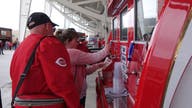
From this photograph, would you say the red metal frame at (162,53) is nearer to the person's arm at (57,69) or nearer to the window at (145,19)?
the window at (145,19)

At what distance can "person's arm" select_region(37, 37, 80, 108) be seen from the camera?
213 centimetres

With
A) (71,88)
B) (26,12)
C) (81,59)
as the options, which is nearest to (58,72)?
(71,88)

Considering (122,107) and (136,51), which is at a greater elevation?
(136,51)

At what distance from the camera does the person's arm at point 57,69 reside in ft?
6.98

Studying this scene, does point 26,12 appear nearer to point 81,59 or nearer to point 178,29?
point 81,59

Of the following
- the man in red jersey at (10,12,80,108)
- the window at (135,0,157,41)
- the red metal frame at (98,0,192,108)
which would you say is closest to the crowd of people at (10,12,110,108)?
the man in red jersey at (10,12,80,108)

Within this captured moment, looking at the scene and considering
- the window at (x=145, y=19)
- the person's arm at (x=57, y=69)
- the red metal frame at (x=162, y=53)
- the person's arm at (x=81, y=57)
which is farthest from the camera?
the person's arm at (x=81, y=57)

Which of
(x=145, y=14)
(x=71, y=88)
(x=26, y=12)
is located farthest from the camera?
(x=26, y=12)

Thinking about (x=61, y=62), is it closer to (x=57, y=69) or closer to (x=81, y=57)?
(x=57, y=69)

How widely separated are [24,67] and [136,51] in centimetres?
74

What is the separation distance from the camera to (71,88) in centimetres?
221

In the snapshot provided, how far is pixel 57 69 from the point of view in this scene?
214 centimetres

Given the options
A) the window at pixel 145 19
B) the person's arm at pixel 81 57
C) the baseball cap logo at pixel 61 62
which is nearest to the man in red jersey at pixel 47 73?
the baseball cap logo at pixel 61 62

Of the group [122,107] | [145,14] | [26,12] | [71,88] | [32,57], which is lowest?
[122,107]
